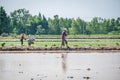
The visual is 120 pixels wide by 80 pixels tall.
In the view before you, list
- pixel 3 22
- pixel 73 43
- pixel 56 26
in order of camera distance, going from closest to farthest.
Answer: pixel 73 43 → pixel 3 22 → pixel 56 26

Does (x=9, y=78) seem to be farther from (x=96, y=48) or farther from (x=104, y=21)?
(x=104, y=21)

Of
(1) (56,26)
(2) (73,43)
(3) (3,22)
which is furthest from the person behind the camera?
(1) (56,26)

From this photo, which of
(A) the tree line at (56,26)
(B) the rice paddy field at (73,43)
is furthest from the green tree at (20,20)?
(B) the rice paddy field at (73,43)

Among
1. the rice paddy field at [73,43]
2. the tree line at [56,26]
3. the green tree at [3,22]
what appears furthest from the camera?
the tree line at [56,26]

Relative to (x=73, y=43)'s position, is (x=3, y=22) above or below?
above

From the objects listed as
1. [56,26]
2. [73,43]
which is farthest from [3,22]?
[73,43]

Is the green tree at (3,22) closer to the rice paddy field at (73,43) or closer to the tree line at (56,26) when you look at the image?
the tree line at (56,26)

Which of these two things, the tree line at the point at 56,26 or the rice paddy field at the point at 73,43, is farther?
the tree line at the point at 56,26

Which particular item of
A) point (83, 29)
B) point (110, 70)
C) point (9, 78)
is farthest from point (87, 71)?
point (83, 29)

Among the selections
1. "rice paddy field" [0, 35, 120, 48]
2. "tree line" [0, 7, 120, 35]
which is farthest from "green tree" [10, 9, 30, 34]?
"rice paddy field" [0, 35, 120, 48]

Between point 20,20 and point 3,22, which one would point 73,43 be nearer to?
point 3,22

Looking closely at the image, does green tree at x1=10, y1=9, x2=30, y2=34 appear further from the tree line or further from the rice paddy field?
the rice paddy field

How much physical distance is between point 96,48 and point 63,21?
107 metres

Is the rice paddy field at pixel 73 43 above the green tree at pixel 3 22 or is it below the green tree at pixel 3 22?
below
